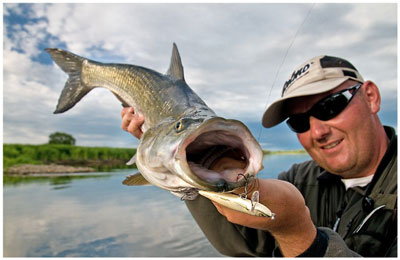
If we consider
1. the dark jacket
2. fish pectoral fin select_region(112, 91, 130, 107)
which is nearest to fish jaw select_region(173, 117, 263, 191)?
the dark jacket

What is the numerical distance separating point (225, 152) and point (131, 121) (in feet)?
4.45

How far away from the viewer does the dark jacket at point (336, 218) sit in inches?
91.2

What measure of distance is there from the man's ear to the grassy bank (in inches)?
646

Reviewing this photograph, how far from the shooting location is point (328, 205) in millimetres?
3113

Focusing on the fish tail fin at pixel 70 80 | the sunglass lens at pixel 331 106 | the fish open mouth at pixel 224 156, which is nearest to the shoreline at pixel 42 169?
the fish tail fin at pixel 70 80

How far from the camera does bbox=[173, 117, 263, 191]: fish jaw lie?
0.88 m

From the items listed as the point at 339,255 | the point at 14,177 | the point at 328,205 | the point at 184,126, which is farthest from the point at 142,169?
the point at 14,177

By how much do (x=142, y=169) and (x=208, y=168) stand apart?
0.31 m

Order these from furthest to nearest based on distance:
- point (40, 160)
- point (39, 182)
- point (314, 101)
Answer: point (40, 160) → point (39, 182) → point (314, 101)

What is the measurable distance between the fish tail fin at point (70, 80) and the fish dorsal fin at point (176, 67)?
3.50 ft

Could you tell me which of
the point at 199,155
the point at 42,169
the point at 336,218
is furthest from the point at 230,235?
the point at 42,169

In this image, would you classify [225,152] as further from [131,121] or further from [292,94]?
[292,94]

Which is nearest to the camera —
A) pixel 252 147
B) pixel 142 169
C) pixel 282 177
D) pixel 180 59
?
pixel 252 147

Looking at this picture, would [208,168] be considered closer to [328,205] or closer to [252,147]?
[252,147]
